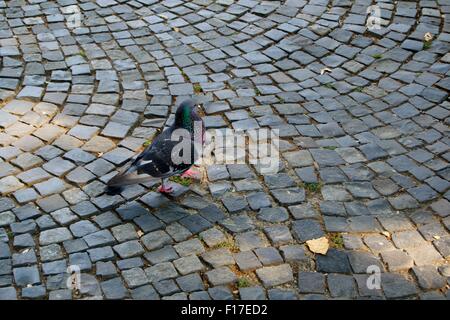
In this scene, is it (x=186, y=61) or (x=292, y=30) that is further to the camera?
(x=292, y=30)

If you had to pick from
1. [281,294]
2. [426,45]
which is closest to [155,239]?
[281,294]

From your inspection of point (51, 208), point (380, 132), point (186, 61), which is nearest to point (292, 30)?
point (186, 61)

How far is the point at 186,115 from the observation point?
5.61m

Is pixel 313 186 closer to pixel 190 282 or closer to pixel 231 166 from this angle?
pixel 231 166

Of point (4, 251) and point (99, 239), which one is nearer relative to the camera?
point (4, 251)

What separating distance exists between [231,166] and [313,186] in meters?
0.83

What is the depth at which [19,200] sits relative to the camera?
5.64 metres

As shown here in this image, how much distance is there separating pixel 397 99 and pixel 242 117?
1.78 m

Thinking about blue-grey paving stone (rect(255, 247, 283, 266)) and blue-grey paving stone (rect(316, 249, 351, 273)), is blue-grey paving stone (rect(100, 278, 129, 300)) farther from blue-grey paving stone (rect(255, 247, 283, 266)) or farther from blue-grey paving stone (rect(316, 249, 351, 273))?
blue-grey paving stone (rect(316, 249, 351, 273))

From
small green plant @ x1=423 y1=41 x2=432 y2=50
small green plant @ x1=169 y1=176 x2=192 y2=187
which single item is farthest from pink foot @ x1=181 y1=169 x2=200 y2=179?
small green plant @ x1=423 y1=41 x2=432 y2=50

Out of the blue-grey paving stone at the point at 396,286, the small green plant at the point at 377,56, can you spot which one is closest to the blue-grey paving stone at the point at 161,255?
the blue-grey paving stone at the point at 396,286

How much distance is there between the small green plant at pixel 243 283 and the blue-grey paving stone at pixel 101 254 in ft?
3.51

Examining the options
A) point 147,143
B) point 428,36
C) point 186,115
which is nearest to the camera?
point 186,115

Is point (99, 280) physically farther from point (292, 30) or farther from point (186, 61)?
point (292, 30)
